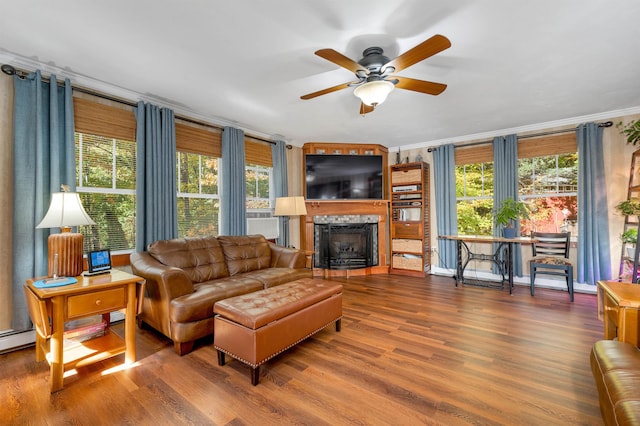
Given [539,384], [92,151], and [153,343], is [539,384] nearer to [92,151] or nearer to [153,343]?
[153,343]

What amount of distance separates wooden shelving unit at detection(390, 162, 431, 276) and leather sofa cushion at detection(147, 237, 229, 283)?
337 centimetres

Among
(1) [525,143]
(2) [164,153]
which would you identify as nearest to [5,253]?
(2) [164,153]

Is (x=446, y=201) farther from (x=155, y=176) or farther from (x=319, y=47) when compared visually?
(x=155, y=176)

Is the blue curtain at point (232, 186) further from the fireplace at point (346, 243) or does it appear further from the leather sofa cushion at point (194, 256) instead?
the fireplace at point (346, 243)

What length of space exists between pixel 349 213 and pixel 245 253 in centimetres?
244

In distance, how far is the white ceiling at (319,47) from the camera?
1.89m

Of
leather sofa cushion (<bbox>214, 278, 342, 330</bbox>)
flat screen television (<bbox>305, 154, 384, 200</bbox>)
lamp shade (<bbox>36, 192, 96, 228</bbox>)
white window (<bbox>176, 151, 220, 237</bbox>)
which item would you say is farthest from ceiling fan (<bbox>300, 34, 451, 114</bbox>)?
flat screen television (<bbox>305, 154, 384, 200</bbox>)

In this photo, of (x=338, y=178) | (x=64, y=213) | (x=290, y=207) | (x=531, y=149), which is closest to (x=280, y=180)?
(x=290, y=207)

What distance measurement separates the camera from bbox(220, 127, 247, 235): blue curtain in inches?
160

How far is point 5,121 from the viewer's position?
2434 mm

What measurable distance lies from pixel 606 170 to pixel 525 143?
1050 mm

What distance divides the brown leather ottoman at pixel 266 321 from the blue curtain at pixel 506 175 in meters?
3.62

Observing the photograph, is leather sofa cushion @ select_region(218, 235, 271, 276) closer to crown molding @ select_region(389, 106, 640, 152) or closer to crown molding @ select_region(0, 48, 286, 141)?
crown molding @ select_region(0, 48, 286, 141)

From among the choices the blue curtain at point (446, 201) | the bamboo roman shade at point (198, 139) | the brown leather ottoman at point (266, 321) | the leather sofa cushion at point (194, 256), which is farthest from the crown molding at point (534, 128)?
the leather sofa cushion at point (194, 256)
